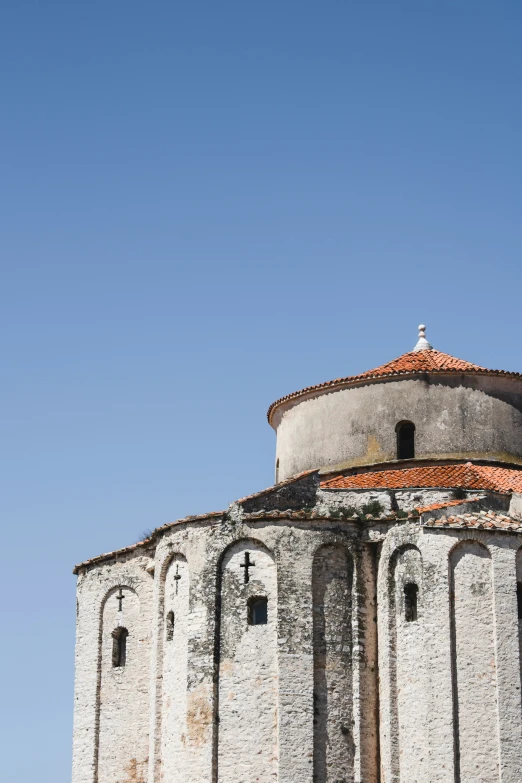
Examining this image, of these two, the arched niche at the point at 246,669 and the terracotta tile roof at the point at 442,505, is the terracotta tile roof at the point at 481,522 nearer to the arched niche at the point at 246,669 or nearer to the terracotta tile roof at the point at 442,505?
the terracotta tile roof at the point at 442,505

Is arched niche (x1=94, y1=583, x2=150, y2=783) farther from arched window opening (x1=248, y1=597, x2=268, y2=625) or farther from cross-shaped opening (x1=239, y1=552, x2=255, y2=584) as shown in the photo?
cross-shaped opening (x1=239, y1=552, x2=255, y2=584)

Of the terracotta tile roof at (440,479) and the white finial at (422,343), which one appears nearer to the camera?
the terracotta tile roof at (440,479)

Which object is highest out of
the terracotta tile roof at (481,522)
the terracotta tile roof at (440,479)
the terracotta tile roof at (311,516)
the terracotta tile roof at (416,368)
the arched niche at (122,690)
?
the terracotta tile roof at (416,368)

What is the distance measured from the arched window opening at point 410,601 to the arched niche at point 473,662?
1013 millimetres

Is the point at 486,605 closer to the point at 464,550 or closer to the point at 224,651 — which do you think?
the point at 464,550

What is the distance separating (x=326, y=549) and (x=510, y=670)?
4.59 m

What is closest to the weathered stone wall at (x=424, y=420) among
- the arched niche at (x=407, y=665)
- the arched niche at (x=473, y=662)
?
the arched niche at (x=407, y=665)

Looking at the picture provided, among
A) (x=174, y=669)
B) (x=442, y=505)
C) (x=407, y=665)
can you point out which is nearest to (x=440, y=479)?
(x=442, y=505)

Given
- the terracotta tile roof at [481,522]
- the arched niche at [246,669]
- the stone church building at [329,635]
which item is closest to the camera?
the stone church building at [329,635]

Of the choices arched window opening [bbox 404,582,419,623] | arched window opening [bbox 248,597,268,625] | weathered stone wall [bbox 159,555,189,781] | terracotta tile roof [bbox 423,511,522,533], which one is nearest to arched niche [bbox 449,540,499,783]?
terracotta tile roof [bbox 423,511,522,533]

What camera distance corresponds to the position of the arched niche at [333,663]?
28594 mm

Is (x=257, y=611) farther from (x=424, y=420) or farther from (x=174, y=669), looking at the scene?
(x=424, y=420)

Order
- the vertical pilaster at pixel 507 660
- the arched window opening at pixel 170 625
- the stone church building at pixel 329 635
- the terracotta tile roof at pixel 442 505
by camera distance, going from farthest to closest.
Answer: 1. the arched window opening at pixel 170 625
2. the terracotta tile roof at pixel 442 505
3. the stone church building at pixel 329 635
4. the vertical pilaster at pixel 507 660

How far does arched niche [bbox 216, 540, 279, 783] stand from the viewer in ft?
93.8
